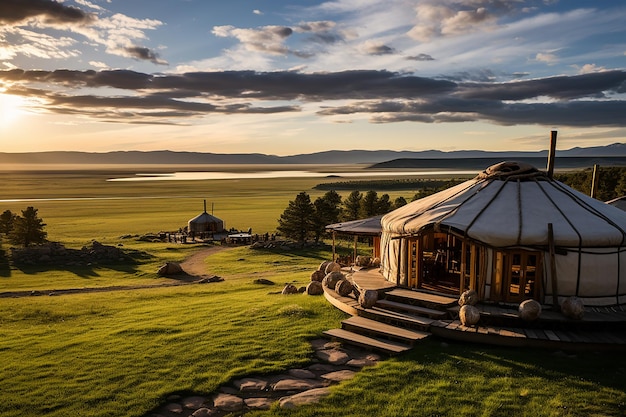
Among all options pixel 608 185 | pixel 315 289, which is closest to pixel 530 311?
pixel 315 289

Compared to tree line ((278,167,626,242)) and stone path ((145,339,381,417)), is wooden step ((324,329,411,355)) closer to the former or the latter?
stone path ((145,339,381,417))

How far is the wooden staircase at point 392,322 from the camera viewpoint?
1065 cm

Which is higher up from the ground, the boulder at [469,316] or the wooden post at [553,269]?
the wooden post at [553,269]

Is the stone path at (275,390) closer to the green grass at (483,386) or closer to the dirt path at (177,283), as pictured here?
the green grass at (483,386)

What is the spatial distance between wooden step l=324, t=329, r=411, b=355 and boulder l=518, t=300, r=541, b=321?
9.62 ft

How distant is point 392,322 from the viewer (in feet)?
38.7

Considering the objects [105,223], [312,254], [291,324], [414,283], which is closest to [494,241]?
[414,283]

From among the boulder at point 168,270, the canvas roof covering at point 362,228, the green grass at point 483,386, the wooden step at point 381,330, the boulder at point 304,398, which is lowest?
the boulder at point 168,270

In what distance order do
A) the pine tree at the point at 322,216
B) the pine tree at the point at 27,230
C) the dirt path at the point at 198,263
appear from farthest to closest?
the pine tree at the point at 322,216 → the pine tree at the point at 27,230 → the dirt path at the point at 198,263

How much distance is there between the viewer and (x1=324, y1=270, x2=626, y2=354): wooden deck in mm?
10223

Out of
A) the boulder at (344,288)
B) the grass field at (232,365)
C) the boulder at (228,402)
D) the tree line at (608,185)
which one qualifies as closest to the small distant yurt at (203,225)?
the grass field at (232,365)

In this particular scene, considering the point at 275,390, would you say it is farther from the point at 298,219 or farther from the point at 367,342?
the point at 298,219

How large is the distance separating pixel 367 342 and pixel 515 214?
5578 mm

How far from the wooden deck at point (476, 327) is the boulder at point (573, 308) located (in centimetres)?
12
